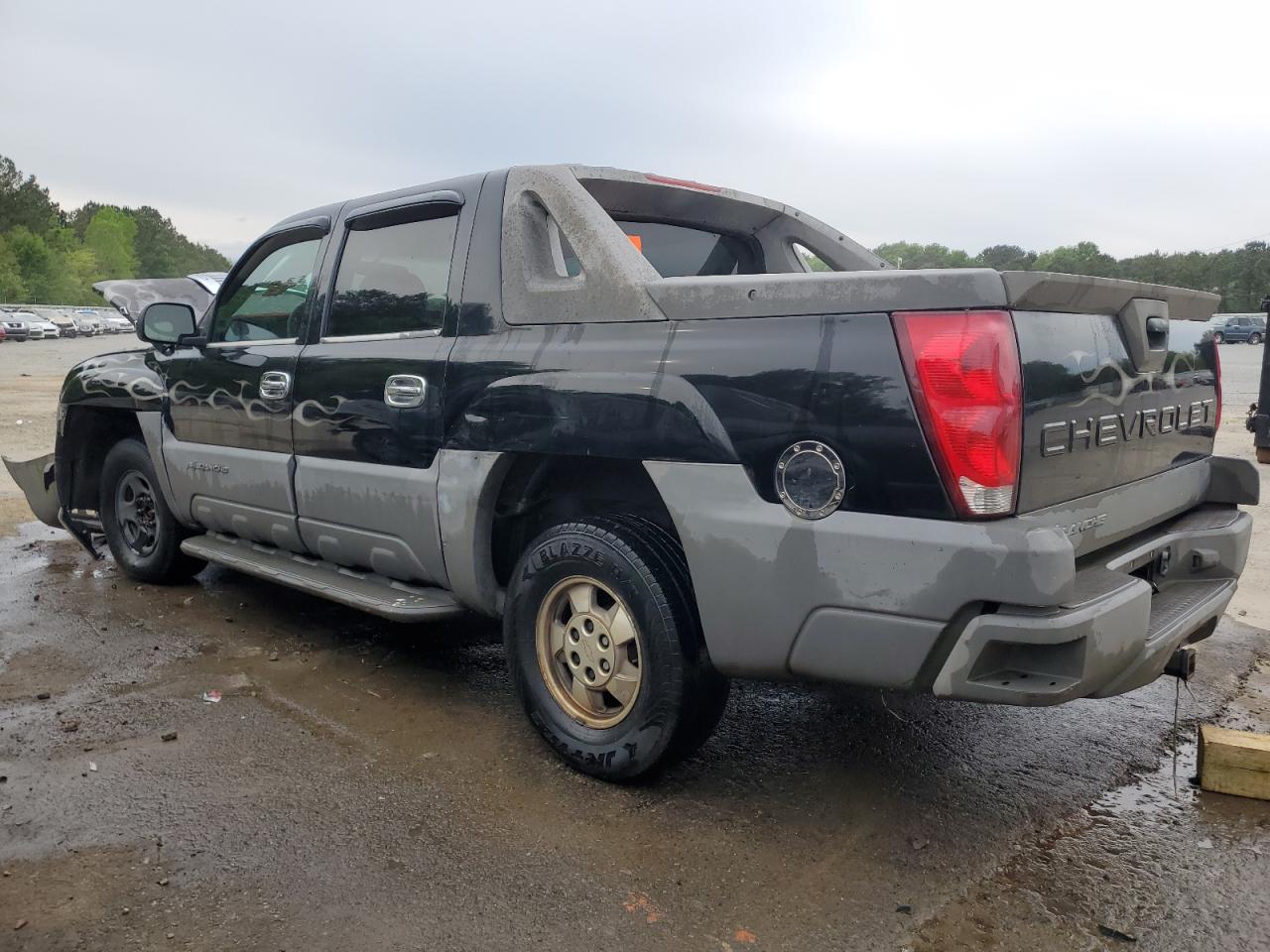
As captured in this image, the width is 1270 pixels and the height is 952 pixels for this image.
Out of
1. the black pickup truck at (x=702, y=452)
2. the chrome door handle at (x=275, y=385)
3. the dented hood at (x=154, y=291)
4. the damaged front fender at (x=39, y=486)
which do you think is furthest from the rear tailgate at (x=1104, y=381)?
the damaged front fender at (x=39, y=486)

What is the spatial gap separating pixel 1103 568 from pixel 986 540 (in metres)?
0.59

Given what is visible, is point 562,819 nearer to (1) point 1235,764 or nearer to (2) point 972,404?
(2) point 972,404

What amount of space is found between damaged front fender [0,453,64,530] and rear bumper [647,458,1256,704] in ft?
16.2

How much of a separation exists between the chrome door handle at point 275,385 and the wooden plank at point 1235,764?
3665mm

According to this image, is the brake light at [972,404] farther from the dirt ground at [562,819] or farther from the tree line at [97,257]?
the tree line at [97,257]

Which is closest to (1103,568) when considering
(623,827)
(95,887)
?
(623,827)

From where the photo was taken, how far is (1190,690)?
4055 millimetres

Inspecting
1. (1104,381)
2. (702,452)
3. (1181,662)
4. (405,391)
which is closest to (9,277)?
(405,391)

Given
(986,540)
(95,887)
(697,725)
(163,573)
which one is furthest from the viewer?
(163,573)

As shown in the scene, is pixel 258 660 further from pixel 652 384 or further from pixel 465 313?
pixel 652 384

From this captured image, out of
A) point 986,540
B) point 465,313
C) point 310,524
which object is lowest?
point 310,524

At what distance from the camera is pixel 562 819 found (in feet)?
9.62

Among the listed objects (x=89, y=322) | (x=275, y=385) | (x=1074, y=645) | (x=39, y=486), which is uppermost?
(x=89, y=322)

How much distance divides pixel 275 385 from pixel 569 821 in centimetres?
238
